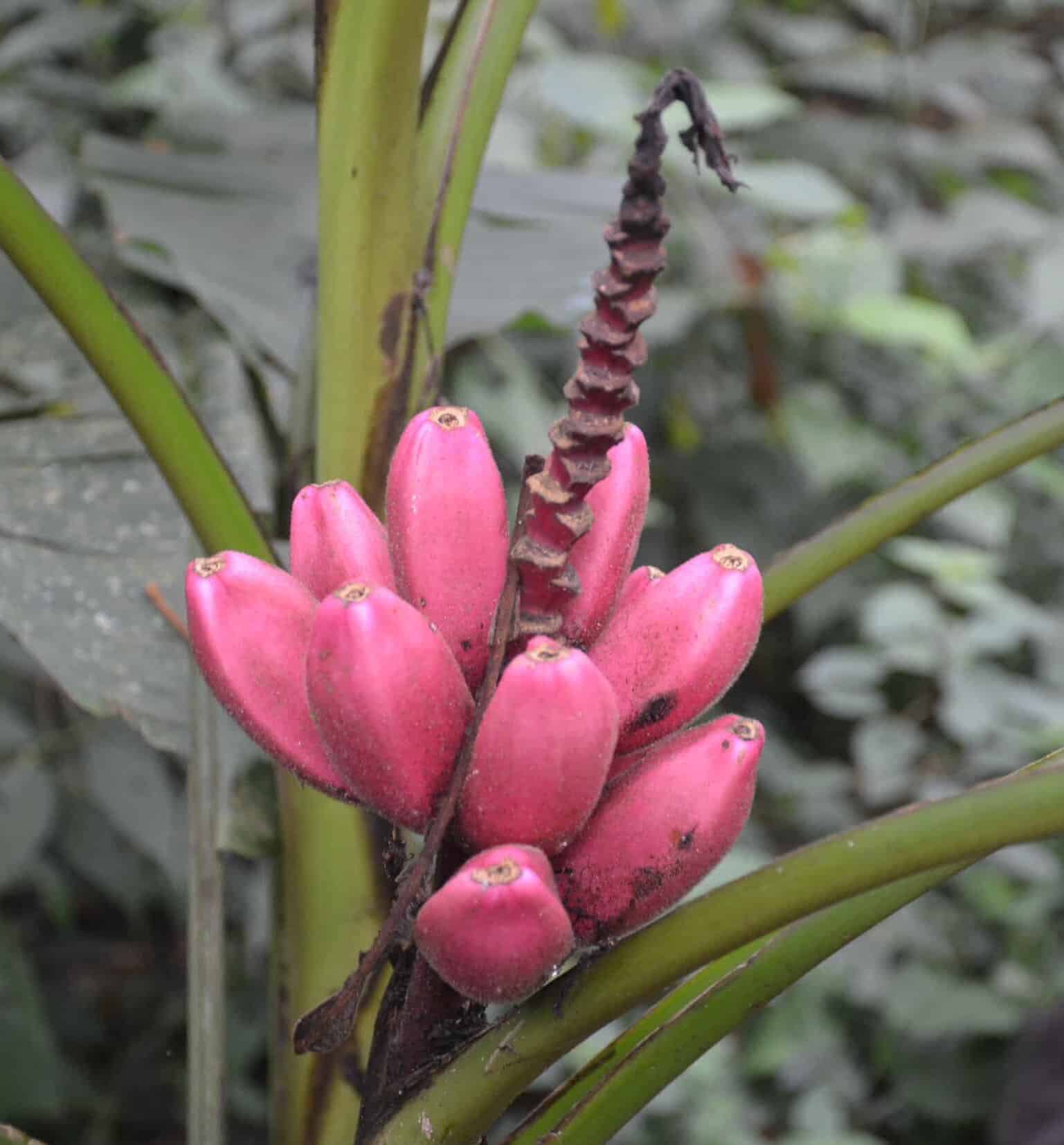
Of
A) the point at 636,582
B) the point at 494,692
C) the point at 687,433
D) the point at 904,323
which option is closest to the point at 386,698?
the point at 494,692

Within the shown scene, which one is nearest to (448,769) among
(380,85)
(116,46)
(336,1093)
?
(336,1093)

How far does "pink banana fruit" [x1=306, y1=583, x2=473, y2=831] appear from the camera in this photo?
39cm

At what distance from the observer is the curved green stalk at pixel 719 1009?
450mm

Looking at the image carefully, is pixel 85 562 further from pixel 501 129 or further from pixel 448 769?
pixel 501 129

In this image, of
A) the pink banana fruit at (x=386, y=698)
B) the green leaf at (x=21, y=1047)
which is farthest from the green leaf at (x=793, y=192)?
the green leaf at (x=21, y=1047)

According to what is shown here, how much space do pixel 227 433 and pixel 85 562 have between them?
161 millimetres

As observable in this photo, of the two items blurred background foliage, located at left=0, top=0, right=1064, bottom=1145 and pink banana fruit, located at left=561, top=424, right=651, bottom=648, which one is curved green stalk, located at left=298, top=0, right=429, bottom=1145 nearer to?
blurred background foliage, located at left=0, top=0, right=1064, bottom=1145

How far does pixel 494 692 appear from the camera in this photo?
1.37 ft

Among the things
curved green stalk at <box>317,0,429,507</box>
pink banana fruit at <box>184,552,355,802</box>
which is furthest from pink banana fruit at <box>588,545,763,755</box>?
curved green stalk at <box>317,0,429,507</box>

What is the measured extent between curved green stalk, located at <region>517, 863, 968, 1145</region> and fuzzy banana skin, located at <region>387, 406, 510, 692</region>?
0.16 m

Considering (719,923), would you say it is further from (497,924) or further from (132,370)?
(132,370)

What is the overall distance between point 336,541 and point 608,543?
0.10 meters

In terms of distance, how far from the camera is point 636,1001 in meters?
0.43

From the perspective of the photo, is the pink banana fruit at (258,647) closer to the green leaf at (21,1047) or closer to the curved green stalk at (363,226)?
the curved green stalk at (363,226)
